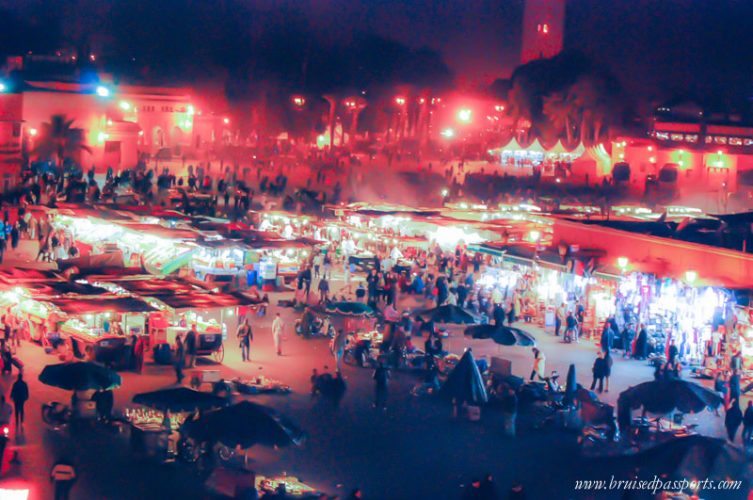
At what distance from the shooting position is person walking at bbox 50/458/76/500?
37.3 feet

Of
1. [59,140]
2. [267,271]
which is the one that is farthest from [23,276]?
[59,140]

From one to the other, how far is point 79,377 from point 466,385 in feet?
16.7

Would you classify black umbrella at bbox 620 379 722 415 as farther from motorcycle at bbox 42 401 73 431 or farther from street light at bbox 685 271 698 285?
motorcycle at bbox 42 401 73 431

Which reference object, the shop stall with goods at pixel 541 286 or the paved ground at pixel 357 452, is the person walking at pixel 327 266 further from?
the paved ground at pixel 357 452

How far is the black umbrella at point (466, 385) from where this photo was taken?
624 inches

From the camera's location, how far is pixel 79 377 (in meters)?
14.3

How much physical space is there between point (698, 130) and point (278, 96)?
79.6 feet

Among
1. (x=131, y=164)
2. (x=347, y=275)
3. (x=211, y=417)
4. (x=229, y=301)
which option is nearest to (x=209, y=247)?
(x=347, y=275)

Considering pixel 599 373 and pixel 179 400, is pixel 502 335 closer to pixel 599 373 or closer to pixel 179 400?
pixel 599 373

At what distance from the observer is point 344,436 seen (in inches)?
577

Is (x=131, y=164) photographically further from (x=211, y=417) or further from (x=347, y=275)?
(x=211, y=417)

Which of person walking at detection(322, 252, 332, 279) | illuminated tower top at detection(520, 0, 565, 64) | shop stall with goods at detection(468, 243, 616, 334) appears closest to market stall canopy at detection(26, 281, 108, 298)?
person walking at detection(322, 252, 332, 279)

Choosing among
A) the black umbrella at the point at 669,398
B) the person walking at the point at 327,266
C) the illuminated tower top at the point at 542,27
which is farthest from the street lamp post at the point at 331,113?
the black umbrella at the point at 669,398

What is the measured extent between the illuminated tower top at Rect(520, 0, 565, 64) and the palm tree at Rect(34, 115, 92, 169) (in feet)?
169
